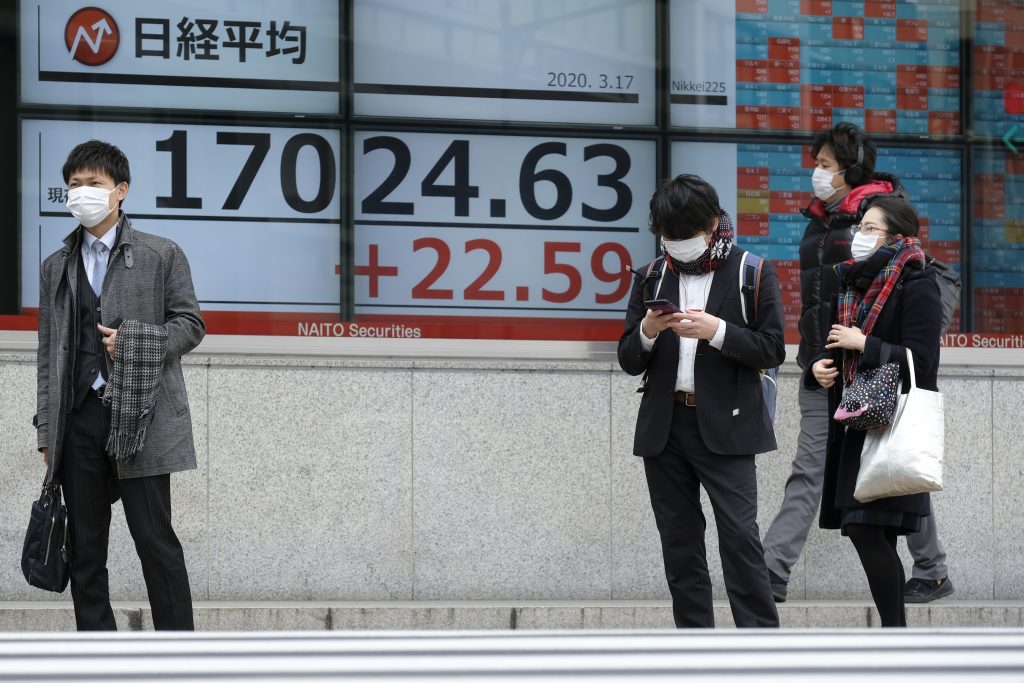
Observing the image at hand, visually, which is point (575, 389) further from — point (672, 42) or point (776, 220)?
point (672, 42)

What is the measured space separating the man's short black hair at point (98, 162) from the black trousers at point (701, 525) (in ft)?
6.93

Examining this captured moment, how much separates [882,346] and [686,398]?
0.69 meters

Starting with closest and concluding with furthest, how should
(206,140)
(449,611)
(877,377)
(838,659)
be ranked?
(838,659)
(877,377)
(449,611)
(206,140)

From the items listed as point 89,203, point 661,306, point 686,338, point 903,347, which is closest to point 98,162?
point 89,203

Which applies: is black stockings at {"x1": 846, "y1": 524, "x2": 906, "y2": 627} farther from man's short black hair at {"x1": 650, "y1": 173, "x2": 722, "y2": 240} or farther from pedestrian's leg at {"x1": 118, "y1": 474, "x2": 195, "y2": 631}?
pedestrian's leg at {"x1": 118, "y1": 474, "x2": 195, "y2": 631}

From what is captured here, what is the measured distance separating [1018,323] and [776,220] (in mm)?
1414

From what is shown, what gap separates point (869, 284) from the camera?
15.3 ft

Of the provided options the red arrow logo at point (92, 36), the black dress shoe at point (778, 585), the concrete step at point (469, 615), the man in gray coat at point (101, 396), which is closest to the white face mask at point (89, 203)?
the man in gray coat at point (101, 396)

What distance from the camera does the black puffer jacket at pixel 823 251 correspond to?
17.9 ft

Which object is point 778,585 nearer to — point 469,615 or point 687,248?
point 469,615

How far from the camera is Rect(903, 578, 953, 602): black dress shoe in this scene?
622 cm

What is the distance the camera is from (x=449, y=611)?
6102 millimetres

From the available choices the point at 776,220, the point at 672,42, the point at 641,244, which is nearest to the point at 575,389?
the point at 641,244

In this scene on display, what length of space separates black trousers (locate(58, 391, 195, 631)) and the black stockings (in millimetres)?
2314
